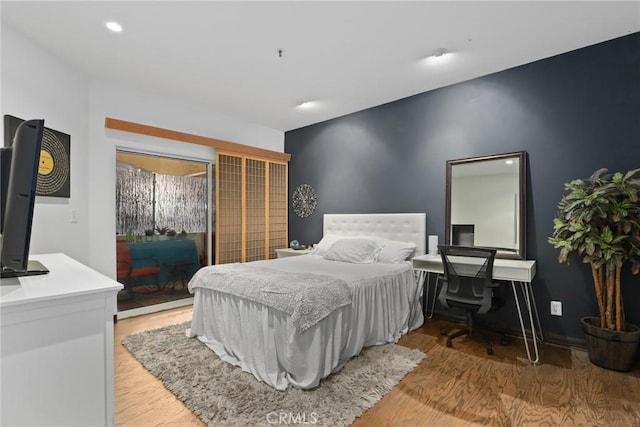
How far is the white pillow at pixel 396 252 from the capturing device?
3613mm

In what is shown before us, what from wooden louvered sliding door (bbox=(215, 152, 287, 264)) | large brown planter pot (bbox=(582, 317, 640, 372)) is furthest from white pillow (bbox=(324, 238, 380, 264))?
large brown planter pot (bbox=(582, 317, 640, 372))

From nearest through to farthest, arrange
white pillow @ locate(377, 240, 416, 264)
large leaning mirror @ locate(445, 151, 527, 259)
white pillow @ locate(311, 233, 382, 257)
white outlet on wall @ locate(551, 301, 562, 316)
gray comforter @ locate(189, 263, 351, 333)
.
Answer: gray comforter @ locate(189, 263, 351, 333) < white outlet on wall @ locate(551, 301, 562, 316) < large leaning mirror @ locate(445, 151, 527, 259) < white pillow @ locate(377, 240, 416, 264) < white pillow @ locate(311, 233, 382, 257)

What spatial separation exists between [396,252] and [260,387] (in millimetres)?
2115

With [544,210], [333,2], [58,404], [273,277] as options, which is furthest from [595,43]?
[58,404]

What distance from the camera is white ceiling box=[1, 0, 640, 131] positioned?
2.31 metres

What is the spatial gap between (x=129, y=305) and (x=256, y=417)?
275 cm

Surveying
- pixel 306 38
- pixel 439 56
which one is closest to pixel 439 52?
pixel 439 56

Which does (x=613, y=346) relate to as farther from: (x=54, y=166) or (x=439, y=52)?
(x=54, y=166)

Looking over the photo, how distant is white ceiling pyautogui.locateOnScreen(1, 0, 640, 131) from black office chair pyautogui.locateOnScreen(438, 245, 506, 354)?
Result: 1.86 m

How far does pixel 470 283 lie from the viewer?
2.88 meters

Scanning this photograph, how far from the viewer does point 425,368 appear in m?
2.50

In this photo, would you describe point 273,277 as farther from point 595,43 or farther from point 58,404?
point 595,43

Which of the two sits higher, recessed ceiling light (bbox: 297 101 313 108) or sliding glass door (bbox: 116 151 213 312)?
recessed ceiling light (bbox: 297 101 313 108)

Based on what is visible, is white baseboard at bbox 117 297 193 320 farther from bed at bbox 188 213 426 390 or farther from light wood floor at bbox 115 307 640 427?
bed at bbox 188 213 426 390
